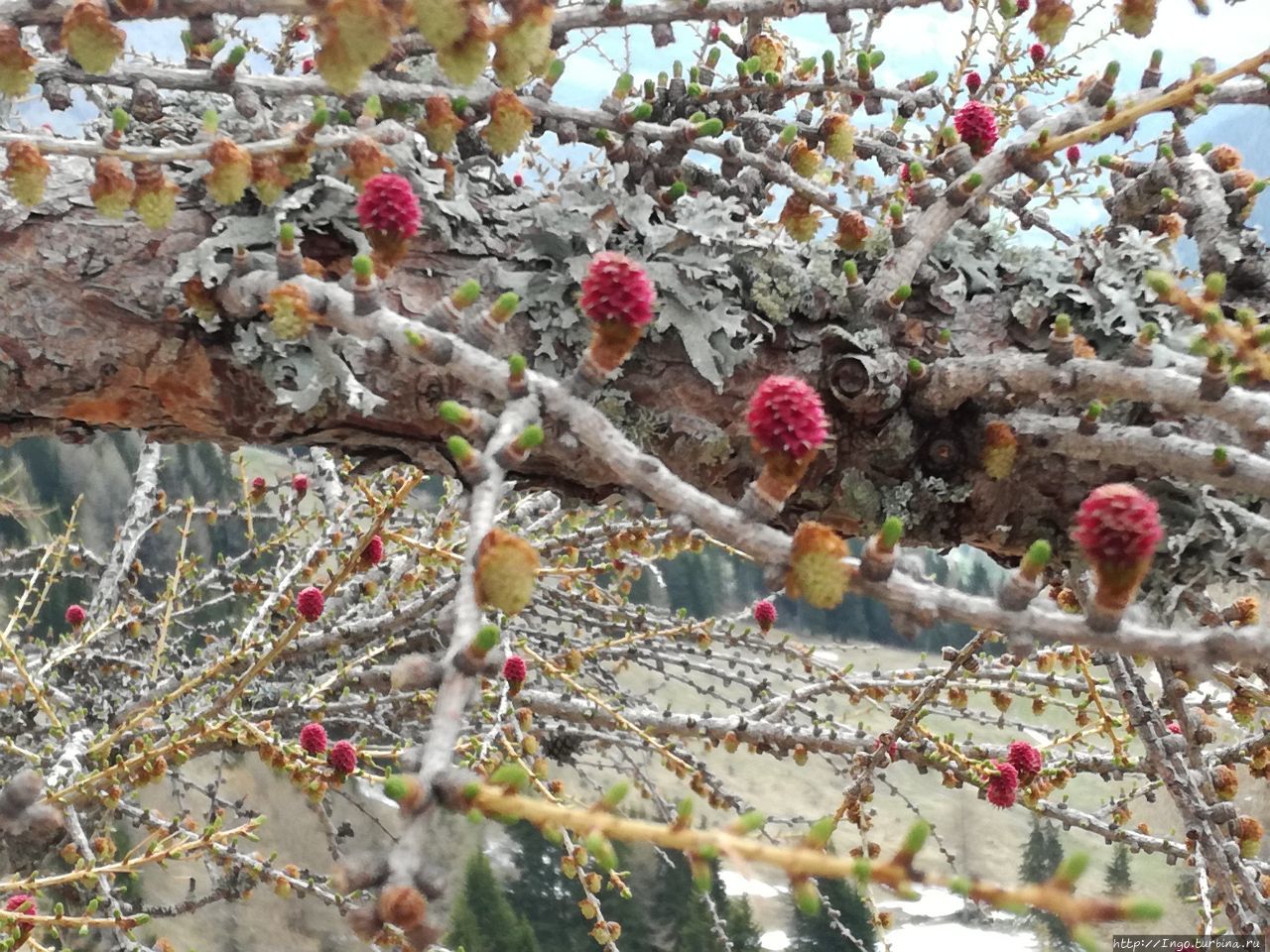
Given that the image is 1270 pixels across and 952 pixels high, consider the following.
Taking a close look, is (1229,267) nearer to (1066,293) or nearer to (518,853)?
(1066,293)

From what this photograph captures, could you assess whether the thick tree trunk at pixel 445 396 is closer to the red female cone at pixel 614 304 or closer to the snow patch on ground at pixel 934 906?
the red female cone at pixel 614 304

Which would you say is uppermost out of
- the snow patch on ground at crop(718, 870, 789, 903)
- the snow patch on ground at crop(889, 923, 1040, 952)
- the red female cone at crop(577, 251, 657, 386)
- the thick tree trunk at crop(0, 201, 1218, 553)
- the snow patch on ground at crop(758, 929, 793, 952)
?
the red female cone at crop(577, 251, 657, 386)

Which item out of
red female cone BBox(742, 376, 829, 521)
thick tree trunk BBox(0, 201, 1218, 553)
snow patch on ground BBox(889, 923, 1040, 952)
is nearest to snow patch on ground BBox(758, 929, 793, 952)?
snow patch on ground BBox(889, 923, 1040, 952)

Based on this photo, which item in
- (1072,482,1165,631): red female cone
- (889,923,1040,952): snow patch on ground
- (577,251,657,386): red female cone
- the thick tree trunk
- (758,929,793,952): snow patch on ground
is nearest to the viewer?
(1072,482,1165,631): red female cone

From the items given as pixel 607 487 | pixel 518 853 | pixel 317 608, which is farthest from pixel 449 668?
pixel 518 853

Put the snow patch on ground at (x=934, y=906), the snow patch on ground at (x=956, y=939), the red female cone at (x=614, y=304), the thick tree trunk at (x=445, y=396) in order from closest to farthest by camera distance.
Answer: the red female cone at (x=614, y=304) < the thick tree trunk at (x=445, y=396) < the snow patch on ground at (x=956, y=939) < the snow patch on ground at (x=934, y=906)

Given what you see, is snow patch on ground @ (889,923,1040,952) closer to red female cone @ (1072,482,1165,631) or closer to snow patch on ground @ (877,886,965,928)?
snow patch on ground @ (877,886,965,928)

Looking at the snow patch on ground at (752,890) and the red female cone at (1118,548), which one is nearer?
the red female cone at (1118,548)

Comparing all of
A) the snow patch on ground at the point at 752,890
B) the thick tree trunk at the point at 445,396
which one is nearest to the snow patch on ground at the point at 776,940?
the snow patch on ground at the point at 752,890

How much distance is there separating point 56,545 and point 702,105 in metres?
2.39

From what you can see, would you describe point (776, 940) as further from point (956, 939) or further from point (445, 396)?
point (445, 396)

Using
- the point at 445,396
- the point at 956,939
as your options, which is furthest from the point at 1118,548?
the point at 956,939

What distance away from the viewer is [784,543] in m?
0.72

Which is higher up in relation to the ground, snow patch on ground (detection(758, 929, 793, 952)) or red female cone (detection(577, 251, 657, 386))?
red female cone (detection(577, 251, 657, 386))
